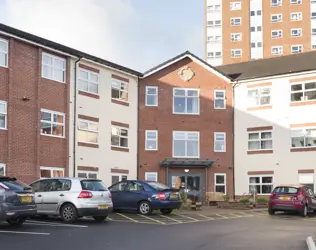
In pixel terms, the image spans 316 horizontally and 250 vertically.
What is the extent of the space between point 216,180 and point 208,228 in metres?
17.0

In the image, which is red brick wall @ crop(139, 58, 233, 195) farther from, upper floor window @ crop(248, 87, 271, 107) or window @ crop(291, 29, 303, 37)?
window @ crop(291, 29, 303, 37)

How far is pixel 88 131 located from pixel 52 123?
296 centimetres

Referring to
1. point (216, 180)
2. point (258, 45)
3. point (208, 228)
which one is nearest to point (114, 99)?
point (216, 180)

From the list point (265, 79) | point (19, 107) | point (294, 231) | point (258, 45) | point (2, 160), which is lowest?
point (294, 231)

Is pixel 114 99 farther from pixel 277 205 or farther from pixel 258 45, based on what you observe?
pixel 258 45

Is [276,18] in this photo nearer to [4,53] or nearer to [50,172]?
[50,172]

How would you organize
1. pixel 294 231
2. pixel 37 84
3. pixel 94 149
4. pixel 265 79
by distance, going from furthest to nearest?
pixel 265 79 < pixel 94 149 < pixel 37 84 < pixel 294 231

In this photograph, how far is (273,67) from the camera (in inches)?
1364

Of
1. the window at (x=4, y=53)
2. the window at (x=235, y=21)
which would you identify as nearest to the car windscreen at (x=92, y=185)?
the window at (x=4, y=53)

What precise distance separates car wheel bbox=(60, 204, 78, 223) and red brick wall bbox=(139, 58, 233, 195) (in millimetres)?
15663

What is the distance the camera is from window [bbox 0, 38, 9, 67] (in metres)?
23.7

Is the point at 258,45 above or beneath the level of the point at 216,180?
above

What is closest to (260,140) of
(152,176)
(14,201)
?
(152,176)

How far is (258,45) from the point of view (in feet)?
235
